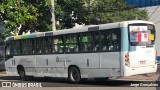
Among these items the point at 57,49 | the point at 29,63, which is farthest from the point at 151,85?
the point at 29,63

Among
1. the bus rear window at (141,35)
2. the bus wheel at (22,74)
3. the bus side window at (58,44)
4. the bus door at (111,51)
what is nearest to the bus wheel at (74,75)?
the bus side window at (58,44)

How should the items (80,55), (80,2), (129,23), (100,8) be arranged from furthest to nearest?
(100,8) < (80,2) < (80,55) < (129,23)

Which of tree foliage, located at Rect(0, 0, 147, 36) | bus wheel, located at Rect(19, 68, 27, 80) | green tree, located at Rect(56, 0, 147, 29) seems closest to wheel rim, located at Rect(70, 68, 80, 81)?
bus wheel, located at Rect(19, 68, 27, 80)

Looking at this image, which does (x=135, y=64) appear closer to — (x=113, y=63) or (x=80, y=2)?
(x=113, y=63)

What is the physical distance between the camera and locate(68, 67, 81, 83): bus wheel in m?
19.8

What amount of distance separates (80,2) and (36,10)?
4845mm

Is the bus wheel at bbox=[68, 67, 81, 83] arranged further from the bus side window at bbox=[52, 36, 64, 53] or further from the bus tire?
the bus tire

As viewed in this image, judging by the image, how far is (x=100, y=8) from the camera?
4062cm

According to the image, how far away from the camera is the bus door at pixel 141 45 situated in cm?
1727

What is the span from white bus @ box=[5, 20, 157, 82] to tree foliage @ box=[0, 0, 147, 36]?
26.1ft

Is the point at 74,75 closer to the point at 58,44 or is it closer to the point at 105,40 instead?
the point at 58,44

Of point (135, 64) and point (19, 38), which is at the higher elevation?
point (19, 38)

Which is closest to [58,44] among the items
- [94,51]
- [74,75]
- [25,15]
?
[74,75]

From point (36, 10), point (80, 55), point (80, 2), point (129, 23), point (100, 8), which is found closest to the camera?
point (129, 23)
